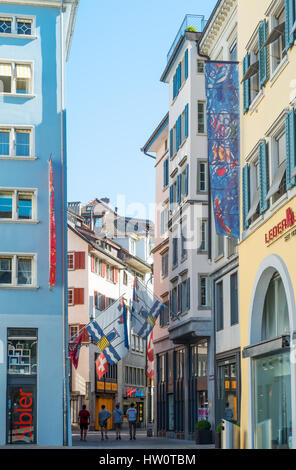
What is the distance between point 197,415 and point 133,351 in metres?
45.7

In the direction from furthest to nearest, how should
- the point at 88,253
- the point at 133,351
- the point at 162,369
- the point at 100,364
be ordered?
the point at 133,351, the point at 88,253, the point at 162,369, the point at 100,364

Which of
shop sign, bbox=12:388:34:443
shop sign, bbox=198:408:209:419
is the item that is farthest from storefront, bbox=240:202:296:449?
shop sign, bbox=198:408:209:419

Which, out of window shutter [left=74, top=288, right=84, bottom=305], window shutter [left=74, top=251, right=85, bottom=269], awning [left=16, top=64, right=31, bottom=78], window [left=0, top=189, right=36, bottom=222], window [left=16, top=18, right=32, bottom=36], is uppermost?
window [left=16, top=18, right=32, bottom=36]

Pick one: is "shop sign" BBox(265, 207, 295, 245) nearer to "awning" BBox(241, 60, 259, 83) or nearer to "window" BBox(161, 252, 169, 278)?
"awning" BBox(241, 60, 259, 83)

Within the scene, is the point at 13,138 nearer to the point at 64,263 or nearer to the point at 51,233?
the point at 51,233

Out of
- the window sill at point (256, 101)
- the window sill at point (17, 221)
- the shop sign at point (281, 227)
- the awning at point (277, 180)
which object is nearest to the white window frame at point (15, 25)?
the window sill at point (17, 221)

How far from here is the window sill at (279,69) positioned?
22531 mm

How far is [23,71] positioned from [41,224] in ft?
23.4

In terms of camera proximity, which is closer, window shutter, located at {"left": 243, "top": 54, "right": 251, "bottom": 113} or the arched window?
the arched window

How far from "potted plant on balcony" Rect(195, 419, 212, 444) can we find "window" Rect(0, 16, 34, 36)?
1918cm

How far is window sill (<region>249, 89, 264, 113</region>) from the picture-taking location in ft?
82.5

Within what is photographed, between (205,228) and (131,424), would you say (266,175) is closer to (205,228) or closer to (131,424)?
(205,228)

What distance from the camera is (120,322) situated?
45531 millimetres

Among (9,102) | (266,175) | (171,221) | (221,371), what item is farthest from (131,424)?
(266,175)
